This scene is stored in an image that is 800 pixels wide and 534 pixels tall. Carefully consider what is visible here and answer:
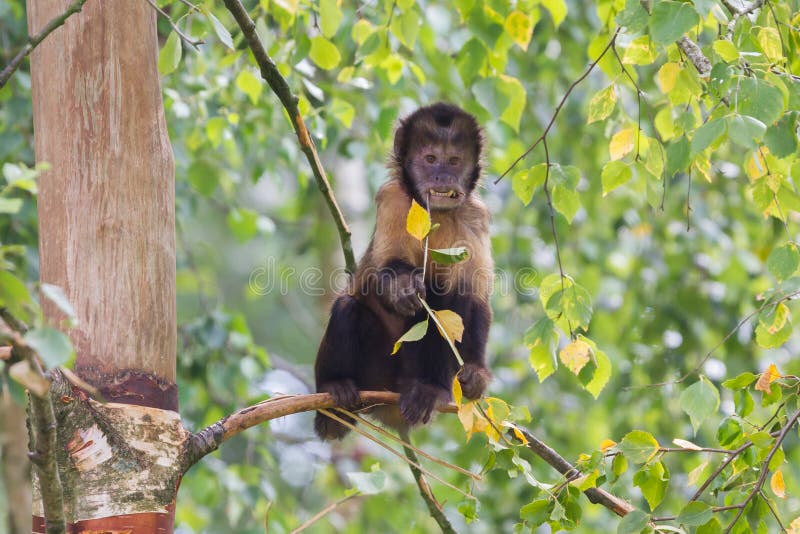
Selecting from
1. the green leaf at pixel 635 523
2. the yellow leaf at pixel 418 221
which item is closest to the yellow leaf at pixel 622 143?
the yellow leaf at pixel 418 221

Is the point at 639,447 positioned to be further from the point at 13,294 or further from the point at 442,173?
the point at 442,173

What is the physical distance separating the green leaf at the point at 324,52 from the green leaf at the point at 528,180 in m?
1.09

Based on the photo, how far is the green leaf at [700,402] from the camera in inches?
104

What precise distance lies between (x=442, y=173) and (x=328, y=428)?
1.32 m

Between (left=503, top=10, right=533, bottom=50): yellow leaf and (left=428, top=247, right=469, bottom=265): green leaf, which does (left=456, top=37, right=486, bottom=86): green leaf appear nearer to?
(left=503, top=10, right=533, bottom=50): yellow leaf

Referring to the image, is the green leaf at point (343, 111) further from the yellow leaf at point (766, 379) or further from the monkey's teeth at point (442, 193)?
the yellow leaf at point (766, 379)

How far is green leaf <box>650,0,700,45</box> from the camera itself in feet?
7.81

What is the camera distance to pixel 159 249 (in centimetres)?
276

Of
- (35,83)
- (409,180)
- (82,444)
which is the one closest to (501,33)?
(409,180)

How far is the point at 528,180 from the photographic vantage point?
3.12 metres

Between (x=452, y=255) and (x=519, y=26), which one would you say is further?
(x=519, y=26)

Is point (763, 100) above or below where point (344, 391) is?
above

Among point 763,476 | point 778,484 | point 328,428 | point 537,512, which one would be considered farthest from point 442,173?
point 763,476

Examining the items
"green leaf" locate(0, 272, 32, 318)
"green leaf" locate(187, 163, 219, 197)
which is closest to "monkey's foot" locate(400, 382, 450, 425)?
"green leaf" locate(187, 163, 219, 197)
